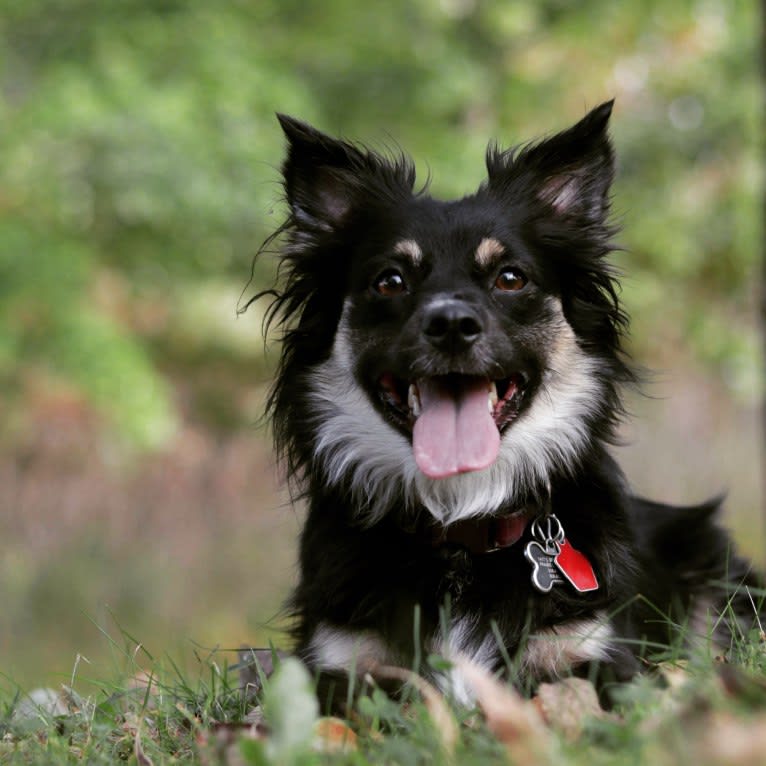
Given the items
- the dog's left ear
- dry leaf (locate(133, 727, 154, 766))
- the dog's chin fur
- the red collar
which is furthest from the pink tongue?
dry leaf (locate(133, 727, 154, 766))

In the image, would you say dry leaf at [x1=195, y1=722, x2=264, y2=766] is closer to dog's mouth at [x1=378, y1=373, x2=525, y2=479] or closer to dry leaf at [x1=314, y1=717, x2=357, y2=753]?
dry leaf at [x1=314, y1=717, x2=357, y2=753]

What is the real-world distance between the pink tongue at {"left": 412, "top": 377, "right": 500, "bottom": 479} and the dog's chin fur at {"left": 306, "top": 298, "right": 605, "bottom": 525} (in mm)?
159

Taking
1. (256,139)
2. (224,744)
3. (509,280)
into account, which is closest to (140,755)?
(224,744)

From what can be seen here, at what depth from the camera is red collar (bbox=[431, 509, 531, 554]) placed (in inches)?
133

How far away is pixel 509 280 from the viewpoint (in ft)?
11.6

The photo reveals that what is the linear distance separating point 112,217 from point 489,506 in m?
6.63

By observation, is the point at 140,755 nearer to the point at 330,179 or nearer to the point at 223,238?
the point at 330,179

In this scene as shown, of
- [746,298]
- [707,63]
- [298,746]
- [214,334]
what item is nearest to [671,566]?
[298,746]

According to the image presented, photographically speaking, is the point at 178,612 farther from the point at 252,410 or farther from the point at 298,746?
the point at 298,746

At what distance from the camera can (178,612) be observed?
29.3ft

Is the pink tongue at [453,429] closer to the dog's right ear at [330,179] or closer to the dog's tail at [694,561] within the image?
the dog's right ear at [330,179]

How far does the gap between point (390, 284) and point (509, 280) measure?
1.25ft

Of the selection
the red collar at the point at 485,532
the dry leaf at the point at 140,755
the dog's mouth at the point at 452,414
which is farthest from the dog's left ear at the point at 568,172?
the dry leaf at the point at 140,755

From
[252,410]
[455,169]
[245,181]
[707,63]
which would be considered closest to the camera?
[245,181]
